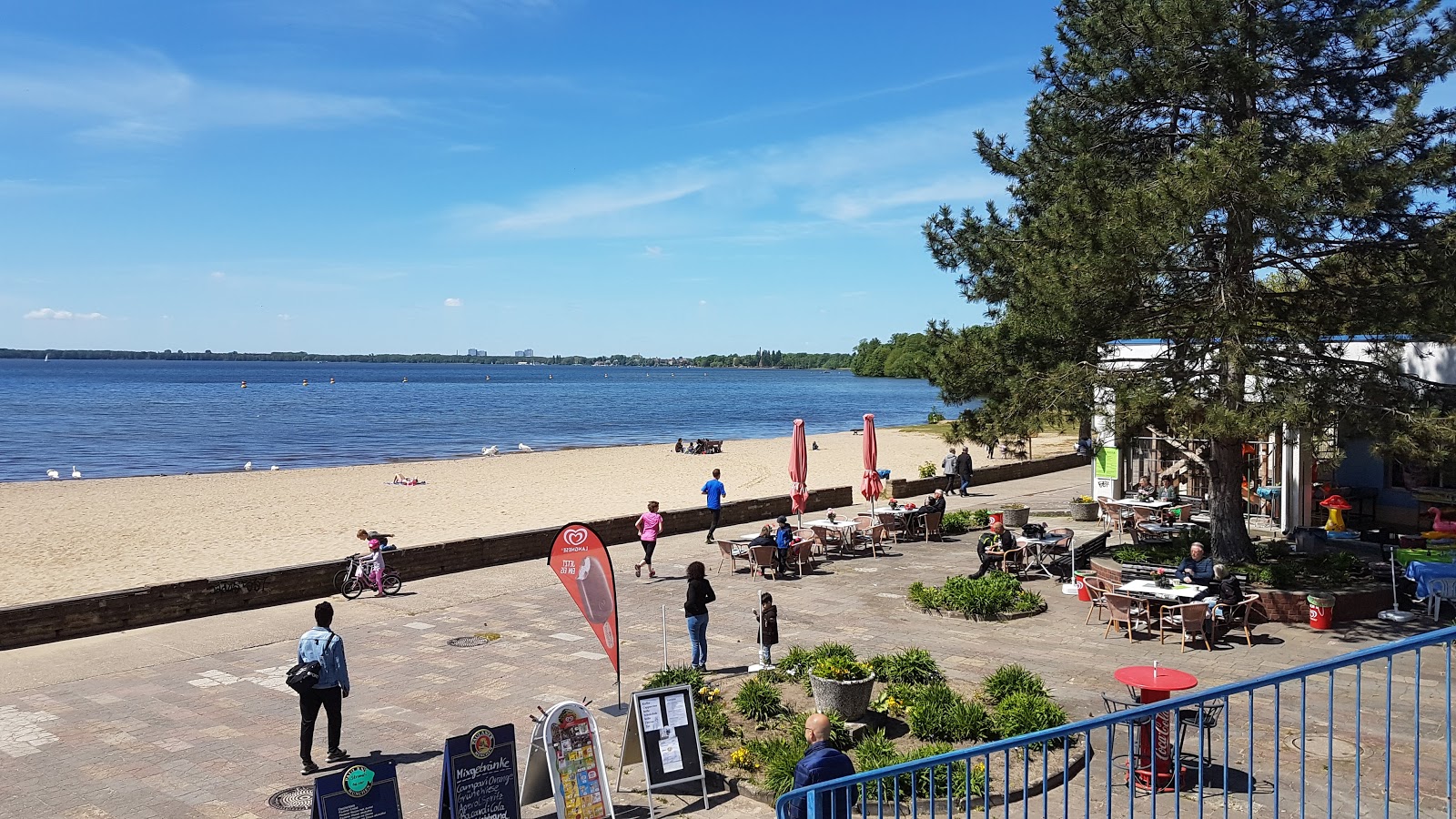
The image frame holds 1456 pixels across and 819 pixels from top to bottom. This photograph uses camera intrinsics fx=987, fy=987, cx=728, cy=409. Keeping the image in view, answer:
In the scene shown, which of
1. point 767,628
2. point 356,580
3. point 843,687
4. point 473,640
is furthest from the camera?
point 356,580

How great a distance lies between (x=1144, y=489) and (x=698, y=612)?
14.9 meters

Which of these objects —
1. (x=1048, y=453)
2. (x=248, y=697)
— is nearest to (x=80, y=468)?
(x=248, y=697)

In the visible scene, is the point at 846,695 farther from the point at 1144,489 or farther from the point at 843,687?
the point at 1144,489

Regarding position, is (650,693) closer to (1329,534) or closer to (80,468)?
(1329,534)

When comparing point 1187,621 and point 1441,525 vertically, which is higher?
point 1441,525

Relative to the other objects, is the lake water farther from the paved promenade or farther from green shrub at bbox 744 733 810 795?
green shrub at bbox 744 733 810 795

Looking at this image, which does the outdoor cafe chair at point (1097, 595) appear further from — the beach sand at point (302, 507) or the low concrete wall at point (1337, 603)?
the beach sand at point (302, 507)

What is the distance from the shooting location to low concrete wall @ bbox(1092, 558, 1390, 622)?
Result: 12797mm

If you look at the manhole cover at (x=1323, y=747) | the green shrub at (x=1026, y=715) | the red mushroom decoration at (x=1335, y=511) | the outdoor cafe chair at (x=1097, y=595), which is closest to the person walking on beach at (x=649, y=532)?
the outdoor cafe chair at (x=1097, y=595)

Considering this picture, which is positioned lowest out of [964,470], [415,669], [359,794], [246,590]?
[415,669]

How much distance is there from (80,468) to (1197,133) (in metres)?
45.2

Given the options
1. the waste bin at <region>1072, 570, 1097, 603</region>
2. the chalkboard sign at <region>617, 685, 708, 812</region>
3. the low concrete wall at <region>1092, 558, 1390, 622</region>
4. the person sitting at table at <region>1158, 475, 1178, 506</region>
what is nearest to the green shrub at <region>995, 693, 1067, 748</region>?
the chalkboard sign at <region>617, 685, 708, 812</region>

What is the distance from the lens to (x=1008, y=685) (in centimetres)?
966

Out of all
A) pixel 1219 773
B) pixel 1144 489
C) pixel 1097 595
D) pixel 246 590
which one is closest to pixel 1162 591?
pixel 1097 595
